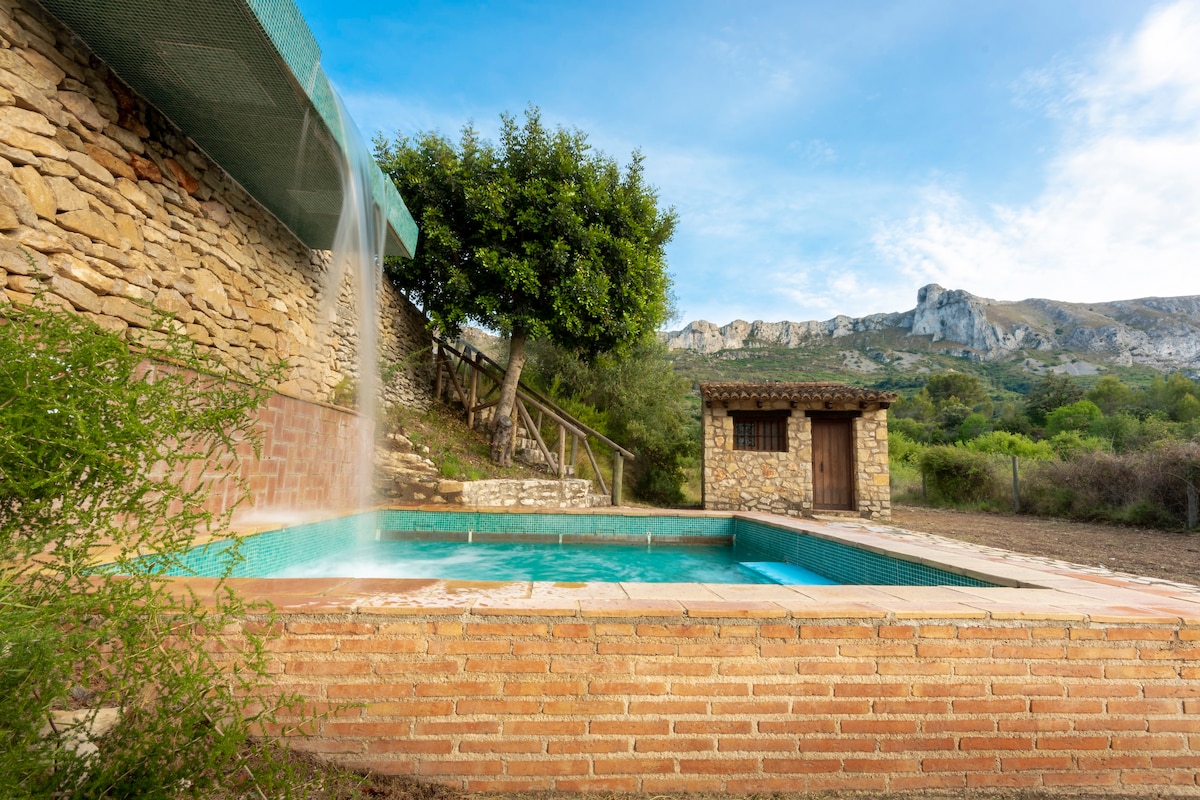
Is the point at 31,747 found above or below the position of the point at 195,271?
below

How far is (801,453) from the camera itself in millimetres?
9820

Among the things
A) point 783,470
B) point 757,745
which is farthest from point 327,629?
point 783,470

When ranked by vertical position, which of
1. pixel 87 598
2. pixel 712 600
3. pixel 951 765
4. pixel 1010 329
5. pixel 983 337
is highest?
pixel 1010 329

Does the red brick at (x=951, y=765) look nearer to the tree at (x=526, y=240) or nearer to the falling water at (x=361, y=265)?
the falling water at (x=361, y=265)

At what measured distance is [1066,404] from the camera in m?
24.5

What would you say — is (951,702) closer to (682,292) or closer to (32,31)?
(32,31)

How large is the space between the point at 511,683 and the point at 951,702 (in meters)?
1.54

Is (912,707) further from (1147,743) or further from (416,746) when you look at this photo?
(416,746)

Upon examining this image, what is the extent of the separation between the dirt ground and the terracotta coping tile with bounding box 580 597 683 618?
5.43 metres

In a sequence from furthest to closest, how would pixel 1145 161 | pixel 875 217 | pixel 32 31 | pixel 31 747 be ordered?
pixel 875 217 → pixel 1145 161 → pixel 32 31 → pixel 31 747

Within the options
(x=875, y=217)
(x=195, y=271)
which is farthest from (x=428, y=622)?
(x=875, y=217)

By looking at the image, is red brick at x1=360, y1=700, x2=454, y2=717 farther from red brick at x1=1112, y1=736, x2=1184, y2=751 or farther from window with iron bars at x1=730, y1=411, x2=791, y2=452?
window with iron bars at x1=730, y1=411, x2=791, y2=452

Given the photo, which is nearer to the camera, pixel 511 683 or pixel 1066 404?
pixel 511 683

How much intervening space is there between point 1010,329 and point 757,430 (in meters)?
45.2
